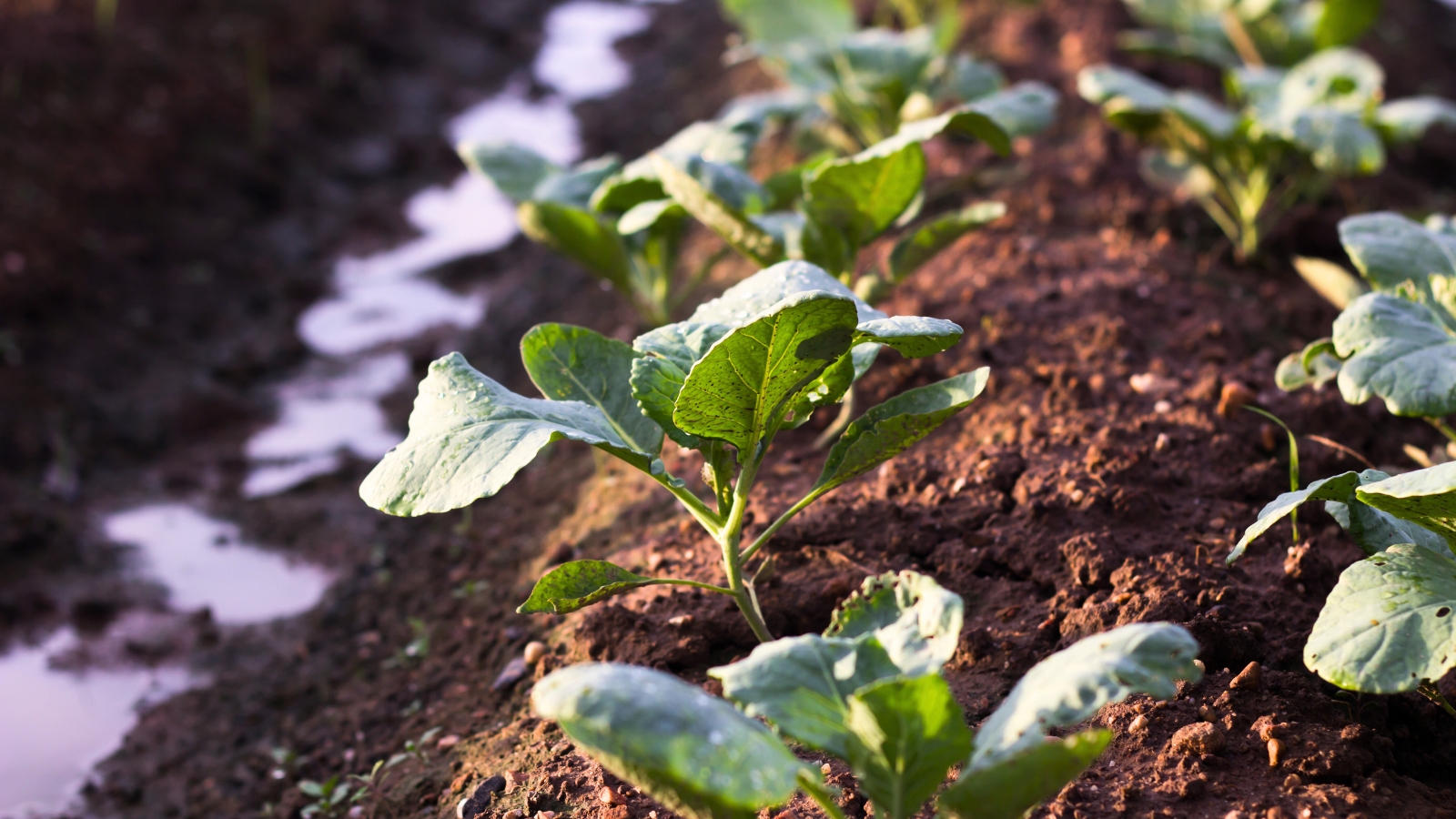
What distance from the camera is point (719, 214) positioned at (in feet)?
6.09

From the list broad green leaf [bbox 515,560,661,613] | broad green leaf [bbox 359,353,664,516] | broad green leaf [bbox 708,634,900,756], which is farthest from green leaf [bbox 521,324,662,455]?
broad green leaf [bbox 708,634,900,756]

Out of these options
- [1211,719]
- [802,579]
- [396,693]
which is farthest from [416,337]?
[1211,719]

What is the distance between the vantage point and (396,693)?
1.93m

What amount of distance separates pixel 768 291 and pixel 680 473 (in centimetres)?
73

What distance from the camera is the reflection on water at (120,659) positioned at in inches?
78.4

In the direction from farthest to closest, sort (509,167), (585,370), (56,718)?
1. (509,167)
2. (56,718)
3. (585,370)

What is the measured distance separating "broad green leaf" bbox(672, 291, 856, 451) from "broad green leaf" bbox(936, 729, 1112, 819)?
51 centimetres

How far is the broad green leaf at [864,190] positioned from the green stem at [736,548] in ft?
1.96

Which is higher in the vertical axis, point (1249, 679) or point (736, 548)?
point (736, 548)

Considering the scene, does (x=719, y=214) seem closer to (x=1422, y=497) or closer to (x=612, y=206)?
(x=612, y=206)

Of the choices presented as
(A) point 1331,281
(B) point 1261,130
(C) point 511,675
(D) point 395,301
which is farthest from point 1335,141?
(D) point 395,301

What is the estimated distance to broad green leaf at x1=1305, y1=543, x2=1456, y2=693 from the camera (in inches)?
44.8

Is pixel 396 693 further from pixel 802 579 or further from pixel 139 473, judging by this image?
pixel 139 473

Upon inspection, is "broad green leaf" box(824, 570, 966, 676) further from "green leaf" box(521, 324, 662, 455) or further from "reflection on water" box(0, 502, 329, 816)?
"reflection on water" box(0, 502, 329, 816)
